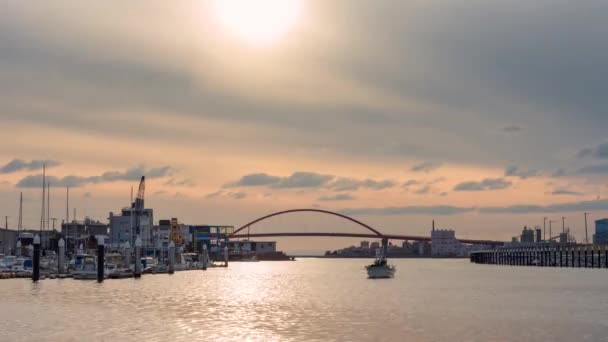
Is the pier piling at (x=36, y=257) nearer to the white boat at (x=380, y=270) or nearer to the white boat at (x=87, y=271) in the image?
the white boat at (x=87, y=271)

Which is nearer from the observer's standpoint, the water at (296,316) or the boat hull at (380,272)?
the water at (296,316)

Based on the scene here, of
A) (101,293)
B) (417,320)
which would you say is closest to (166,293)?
(101,293)

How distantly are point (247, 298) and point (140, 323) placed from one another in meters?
34.8

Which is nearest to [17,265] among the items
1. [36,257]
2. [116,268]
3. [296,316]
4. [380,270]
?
[116,268]

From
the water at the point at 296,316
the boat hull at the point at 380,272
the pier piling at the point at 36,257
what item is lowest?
the water at the point at 296,316

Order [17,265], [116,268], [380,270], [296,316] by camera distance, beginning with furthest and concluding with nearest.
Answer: [17,265]
[380,270]
[116,268]
[296,316]

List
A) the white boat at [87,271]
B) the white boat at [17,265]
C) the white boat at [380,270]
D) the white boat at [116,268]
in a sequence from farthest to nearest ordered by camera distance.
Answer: the white boat at [380,270] → the white boat at [17,265] → the white boat at [116,268] → the white boat at [87,271]

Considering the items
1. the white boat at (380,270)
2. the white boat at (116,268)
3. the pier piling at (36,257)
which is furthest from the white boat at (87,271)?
the white boat at (380,270)

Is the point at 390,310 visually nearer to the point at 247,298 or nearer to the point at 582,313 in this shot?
the point at 582,313

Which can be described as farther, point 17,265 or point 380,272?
point 17,265

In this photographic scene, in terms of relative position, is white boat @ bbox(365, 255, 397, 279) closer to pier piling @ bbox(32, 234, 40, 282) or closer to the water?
the water

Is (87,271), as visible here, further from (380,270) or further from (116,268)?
(380,270)

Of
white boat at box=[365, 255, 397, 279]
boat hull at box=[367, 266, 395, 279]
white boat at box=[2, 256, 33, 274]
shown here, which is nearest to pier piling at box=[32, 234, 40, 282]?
white boat at box=[2, 256, 33, 274]

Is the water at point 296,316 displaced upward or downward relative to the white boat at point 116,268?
downward
